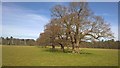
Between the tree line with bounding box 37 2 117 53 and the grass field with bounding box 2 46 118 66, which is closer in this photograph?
the grass field with bounding box 2 46 118 66

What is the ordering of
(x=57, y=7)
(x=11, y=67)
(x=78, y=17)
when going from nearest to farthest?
(x=11, y=67) → (x=78, y=17) → (x=57, y=7)

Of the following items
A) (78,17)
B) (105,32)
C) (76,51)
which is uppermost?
(78,17)

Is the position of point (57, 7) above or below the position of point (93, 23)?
above

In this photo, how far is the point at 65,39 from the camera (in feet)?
150

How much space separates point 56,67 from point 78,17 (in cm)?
2823

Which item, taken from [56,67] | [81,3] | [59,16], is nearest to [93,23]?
[81,3]

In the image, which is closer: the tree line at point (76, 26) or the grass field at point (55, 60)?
the grass field at point (55, 60)

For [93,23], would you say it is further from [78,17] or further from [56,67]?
[56,67]

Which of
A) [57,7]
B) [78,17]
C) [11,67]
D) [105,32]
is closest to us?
[11,67]

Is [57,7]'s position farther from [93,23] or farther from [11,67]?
[11,67]

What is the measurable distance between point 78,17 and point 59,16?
5584 millimetres

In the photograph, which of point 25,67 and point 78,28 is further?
point 78,28

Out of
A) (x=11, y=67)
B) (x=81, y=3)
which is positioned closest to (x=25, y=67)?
(x=11, y=67)

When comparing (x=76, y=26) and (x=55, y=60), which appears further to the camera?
(x=76, y=26)
